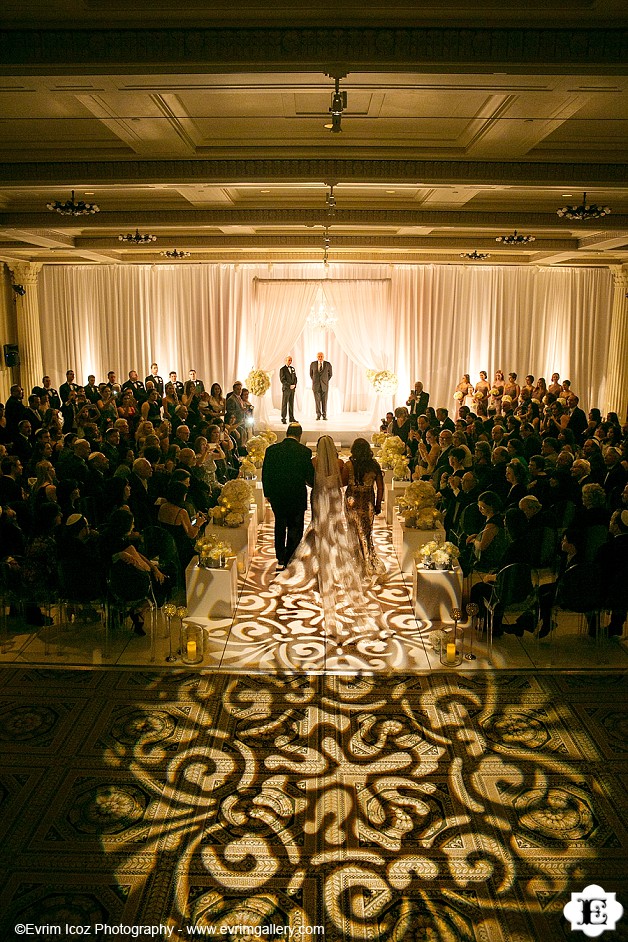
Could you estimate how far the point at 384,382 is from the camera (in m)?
17.2

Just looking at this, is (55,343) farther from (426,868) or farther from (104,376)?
(426,868)

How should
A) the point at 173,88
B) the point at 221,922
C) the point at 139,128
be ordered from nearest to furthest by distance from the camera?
the point at 221,922 < the point at 173,88 < the point at 139,128

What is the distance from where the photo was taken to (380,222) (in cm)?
1116

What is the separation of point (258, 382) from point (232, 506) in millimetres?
8792

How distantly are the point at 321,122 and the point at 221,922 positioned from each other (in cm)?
624

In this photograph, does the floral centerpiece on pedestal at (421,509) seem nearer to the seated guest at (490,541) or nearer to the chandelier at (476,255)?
the seated guest at (490,541)

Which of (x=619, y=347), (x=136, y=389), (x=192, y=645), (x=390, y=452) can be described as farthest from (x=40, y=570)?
(x=619, y=347)

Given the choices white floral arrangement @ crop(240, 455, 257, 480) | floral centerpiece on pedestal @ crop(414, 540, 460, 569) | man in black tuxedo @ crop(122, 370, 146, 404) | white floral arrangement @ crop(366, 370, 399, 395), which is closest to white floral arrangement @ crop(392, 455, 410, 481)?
white floral arrangement @ crop(240, 455, 257, 480)

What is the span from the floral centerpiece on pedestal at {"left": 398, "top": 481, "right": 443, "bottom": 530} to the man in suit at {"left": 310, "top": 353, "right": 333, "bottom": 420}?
891 cm

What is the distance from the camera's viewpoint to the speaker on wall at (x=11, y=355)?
→ 55.9 feet

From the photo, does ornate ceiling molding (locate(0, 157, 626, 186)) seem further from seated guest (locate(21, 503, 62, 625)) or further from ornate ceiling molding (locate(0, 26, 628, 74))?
seated guest (locate(21, 503, 62, 625))

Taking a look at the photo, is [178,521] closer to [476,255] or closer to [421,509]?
[421,509]

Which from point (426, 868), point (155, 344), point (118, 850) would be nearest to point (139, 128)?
point (118, 850)

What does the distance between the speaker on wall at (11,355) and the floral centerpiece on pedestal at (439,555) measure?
1283cm
